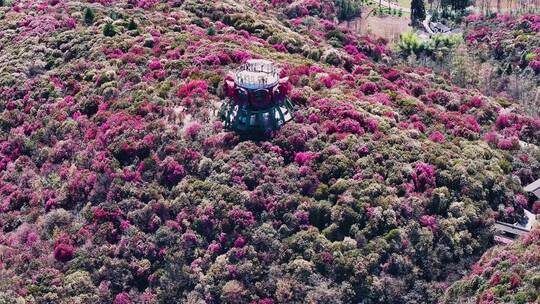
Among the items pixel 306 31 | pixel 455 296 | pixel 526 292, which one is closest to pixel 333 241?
pixel 455 296

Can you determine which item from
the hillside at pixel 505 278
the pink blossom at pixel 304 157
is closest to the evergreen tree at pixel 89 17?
the pink blossom at pixel 304 157

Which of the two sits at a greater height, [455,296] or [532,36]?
[532,36]

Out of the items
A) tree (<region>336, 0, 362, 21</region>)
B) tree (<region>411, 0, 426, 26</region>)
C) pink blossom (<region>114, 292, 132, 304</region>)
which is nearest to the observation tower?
pink blossom (<region>114, 292, 132, 304</region>)

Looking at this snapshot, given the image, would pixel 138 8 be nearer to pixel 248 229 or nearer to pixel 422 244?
pixel 248 229

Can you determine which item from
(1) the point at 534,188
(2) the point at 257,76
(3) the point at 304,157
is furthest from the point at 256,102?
(1) the point at 534,188

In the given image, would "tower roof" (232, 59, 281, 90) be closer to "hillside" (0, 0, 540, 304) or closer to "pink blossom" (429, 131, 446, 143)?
"hillside" (0, 0, 540, 304)
